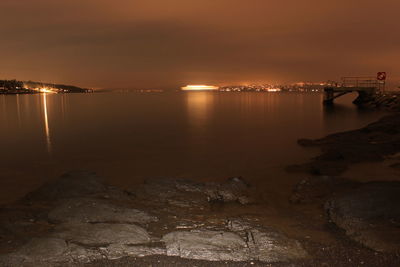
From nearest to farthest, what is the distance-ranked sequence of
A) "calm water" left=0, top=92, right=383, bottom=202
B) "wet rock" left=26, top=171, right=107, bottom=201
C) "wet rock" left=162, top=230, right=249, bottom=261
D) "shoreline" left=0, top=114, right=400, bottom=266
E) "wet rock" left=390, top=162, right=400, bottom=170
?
1. "shoreline" left=0, top=114, right=400, bottom=266
2. "wet rock" left=162, top=230, right=249, bottom=261
3. "wet rock" left=26, top=171, right=107, bottom=201
4. "wet rock" left=390, top=162, right=400, bottom=170
5. "calm water" left=0, top=92, right=383, bottom=202

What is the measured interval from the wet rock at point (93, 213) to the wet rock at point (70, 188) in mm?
1586

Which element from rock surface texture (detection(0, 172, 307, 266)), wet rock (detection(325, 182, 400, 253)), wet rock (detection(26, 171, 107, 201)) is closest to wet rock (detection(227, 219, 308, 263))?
rock surface texture (detection(0, 172, 307, 266))

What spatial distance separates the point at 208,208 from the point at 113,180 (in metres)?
7.12

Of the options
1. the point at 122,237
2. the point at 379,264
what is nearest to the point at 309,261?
the point at 379,264

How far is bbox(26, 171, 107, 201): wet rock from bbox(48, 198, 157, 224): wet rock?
159 centimetres

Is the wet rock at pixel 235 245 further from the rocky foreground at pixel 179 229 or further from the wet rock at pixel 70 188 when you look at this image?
the wet rock at pixel 70 188

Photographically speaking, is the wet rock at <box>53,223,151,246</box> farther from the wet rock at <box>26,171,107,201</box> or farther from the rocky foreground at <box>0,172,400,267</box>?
the wet rock at <box>26,171,107,201</box>

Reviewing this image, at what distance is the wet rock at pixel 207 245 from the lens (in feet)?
23.5

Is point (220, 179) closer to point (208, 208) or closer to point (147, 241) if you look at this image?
point (208, 208)

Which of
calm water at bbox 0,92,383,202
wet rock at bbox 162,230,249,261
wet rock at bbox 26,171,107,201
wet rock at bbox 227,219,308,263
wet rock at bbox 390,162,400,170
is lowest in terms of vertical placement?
calm water at bbox 0,92,383,202

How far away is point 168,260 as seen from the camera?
276 inches

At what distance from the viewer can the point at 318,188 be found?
12516 millimetres

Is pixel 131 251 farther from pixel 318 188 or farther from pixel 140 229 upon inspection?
pixel 318 188

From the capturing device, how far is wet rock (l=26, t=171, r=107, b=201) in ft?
38.7
